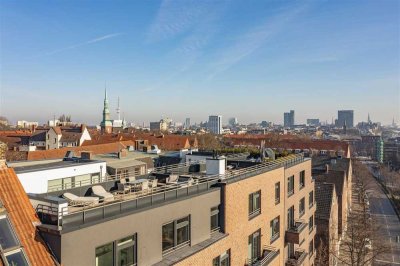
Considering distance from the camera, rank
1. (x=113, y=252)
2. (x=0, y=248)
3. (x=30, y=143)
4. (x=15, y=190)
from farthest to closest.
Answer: (x=30, y=143)
(x=113, y=252)
(x=15, y=190)
(x=0, y=248)

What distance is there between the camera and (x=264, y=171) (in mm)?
21219

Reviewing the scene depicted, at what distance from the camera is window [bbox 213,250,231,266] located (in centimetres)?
1579

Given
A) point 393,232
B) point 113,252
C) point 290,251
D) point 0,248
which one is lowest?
point 393,232

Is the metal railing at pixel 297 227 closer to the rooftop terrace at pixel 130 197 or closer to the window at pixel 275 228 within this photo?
the window at pixel 275 228

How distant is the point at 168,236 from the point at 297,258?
17.0 metres

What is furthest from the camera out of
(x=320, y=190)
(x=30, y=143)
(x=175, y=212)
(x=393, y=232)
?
(x=30, y=143)

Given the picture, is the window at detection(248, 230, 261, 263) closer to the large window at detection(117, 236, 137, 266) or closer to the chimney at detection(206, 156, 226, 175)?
the chimney at detection(206, 156, 226, 175)

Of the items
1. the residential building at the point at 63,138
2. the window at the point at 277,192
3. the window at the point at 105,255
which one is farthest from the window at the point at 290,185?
the residential building at the point at 63,138

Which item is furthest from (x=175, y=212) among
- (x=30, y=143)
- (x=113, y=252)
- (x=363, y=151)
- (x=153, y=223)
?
(x=363, y=151)

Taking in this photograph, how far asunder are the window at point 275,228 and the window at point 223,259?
22.5ft

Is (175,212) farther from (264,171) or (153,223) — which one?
(264,171)

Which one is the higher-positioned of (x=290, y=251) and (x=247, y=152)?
(x=247, y=152)

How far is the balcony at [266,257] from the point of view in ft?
62.9

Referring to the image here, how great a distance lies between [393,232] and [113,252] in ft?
193
